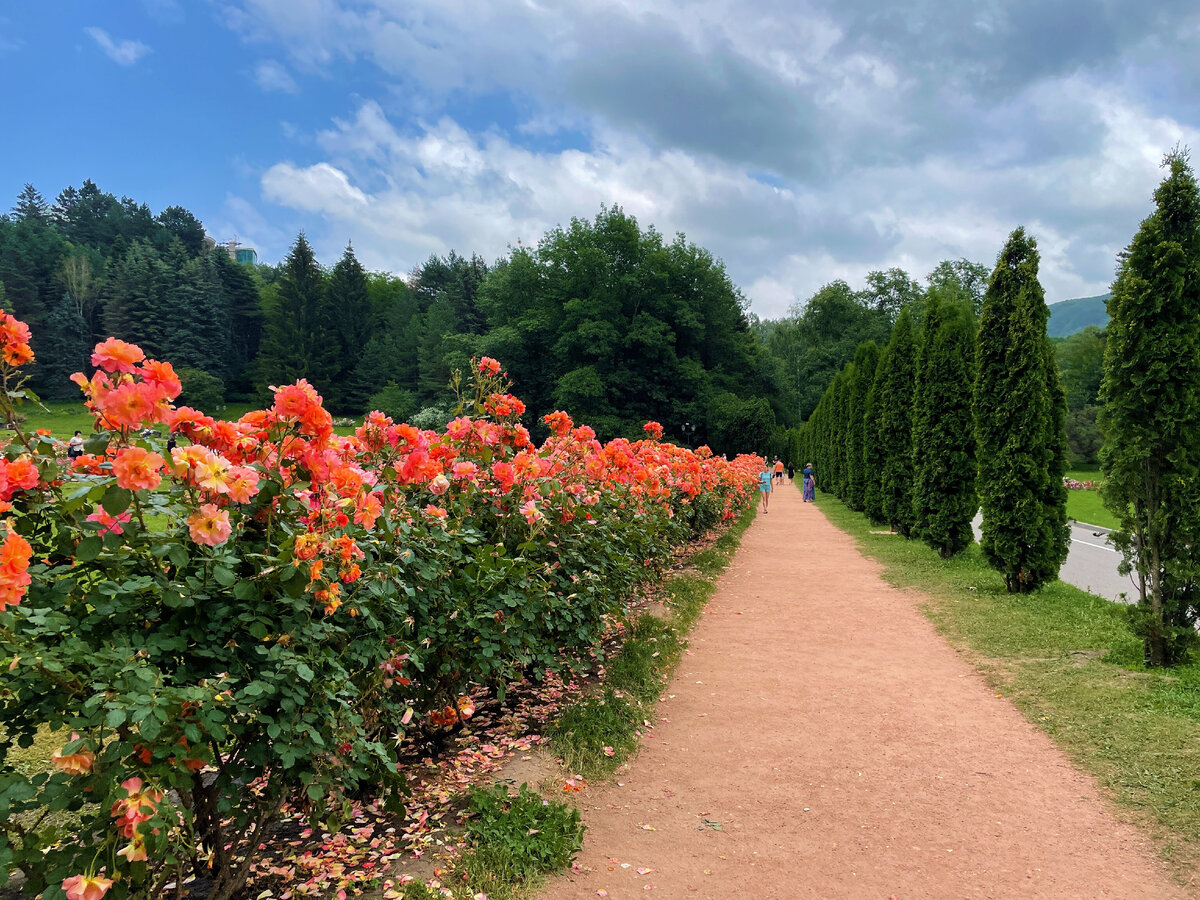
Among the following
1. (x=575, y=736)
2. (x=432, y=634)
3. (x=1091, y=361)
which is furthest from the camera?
(x=1091, y=361)

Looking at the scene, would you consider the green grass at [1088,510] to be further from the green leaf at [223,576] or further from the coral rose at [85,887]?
the coral rose at [85,887]

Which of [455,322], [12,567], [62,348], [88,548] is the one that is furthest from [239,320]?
[12,567]

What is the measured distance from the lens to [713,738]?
4.20 metres

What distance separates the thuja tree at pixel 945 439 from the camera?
1128cm

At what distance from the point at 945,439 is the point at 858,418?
8.23 meters

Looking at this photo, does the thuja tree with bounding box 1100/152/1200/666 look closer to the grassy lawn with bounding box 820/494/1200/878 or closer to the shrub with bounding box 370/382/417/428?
the grassy lawn with bounding box 820/494/1200/878

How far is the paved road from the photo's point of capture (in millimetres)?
9250

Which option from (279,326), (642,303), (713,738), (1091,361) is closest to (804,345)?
(1091,361)

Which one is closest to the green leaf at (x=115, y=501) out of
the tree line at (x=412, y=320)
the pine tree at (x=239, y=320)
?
the tree line at (x=412, y=320)

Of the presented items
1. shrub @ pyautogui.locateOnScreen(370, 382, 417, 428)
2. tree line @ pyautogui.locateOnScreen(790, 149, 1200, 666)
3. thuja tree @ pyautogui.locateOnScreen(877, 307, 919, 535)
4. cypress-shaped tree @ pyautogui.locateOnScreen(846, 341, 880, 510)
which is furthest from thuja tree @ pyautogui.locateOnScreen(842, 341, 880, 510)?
shrub @ pyautogui.locateOnScreen(370, 382, 417, 428)

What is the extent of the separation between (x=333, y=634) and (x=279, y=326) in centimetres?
6455

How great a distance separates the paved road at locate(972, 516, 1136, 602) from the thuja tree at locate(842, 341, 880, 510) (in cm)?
522

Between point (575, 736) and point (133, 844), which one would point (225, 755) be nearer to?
point (133, 844)

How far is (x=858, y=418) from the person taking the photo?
19.7 m
